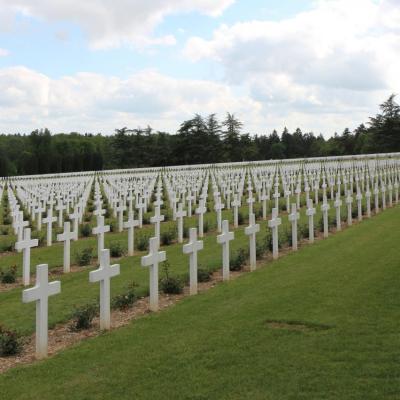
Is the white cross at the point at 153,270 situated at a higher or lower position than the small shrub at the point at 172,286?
higher

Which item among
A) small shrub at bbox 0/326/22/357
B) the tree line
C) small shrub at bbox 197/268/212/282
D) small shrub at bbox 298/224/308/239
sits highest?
the tree line

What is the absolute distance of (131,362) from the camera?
14.8 feet

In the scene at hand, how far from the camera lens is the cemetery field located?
3865 millimetres

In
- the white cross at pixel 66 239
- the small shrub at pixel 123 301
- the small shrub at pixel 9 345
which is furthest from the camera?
the white cross at pixel 66 239

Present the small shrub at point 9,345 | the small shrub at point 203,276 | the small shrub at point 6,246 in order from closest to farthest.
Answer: the small shrub at point 9,345
the small shrub at point 203,276
the small shrub at point 6,246

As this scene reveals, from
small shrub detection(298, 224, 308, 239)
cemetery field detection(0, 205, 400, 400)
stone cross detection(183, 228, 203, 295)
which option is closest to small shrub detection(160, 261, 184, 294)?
stone cross detection(183, 228, 203, 295)

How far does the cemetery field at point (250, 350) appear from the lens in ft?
12.7

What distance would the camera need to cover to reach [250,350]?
15.1 feet

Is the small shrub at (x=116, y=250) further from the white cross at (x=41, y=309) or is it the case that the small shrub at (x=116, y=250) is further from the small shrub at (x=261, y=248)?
the white cross at (x=41, y=309)

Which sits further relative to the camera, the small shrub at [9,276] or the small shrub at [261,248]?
the small shrub at [261,248]

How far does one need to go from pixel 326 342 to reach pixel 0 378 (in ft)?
9.23

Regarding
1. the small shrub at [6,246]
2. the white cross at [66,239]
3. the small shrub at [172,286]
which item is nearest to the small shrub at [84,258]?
the white cross at [66,239]

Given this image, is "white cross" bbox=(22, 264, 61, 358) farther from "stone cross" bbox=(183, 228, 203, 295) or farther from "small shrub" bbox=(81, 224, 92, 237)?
"small shrub" bbox=(81, 224, 92, 237)

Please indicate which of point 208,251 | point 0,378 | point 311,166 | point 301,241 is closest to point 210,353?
point 0,378
